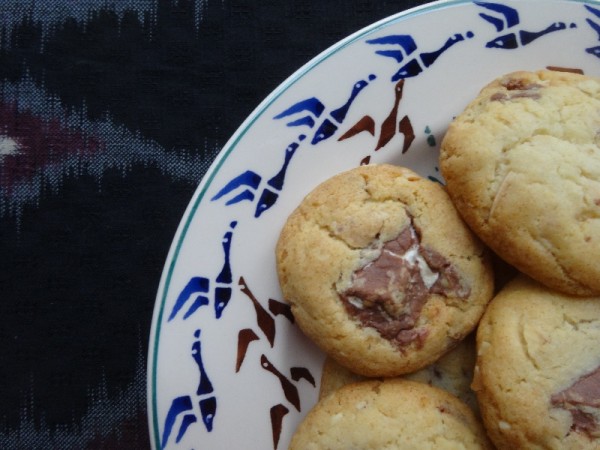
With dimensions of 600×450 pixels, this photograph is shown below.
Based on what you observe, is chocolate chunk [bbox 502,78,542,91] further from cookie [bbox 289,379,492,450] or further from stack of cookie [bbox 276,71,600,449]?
cookie [bbox 289,379,492,450]

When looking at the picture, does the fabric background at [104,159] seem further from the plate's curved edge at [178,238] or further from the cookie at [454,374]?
the cookie at [454,374]

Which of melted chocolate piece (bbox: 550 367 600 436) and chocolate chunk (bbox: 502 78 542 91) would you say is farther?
chocolate chunk (bbox: 502 78 542 91)

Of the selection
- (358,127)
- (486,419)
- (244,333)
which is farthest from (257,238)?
(486,419)

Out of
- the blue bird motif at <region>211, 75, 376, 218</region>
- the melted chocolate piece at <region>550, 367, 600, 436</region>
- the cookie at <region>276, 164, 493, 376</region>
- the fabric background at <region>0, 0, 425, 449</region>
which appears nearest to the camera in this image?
the melted chocolate piece at <region>550, 367, 600, 436</region>

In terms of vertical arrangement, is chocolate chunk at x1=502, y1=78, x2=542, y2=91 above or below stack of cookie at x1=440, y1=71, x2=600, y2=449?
above

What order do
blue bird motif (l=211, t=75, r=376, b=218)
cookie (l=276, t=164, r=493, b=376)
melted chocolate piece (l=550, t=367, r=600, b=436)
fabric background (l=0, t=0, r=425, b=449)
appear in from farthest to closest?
fabric background (l=0, t=0, r=425, b=449)
blue bird motif (l=211, t=75, r=376, b=218)
cookie (l=276, t=164, r=493, b=376)
melted chocolate piece (l=550, t=367, r=600, b=436)

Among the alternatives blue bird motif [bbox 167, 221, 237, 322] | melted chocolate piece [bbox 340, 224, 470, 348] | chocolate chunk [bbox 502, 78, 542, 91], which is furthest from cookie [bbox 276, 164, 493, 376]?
chocolate chunk [bbox 502, 78, 542, 91]

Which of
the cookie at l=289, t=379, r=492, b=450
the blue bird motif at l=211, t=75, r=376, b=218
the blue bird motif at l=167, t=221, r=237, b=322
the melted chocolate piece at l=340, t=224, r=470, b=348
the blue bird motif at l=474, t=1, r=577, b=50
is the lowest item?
the cookie at l=289, t=379, r=492, b=450
